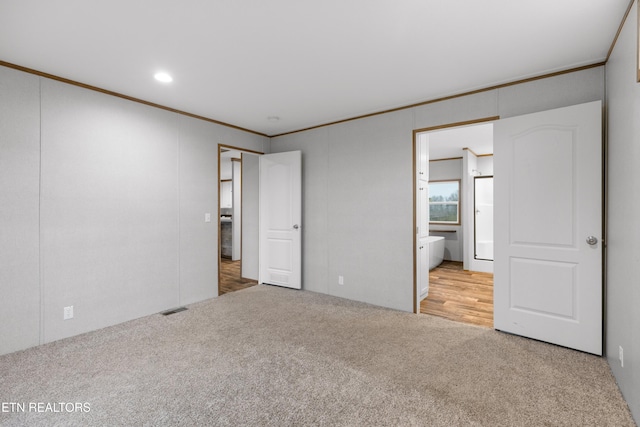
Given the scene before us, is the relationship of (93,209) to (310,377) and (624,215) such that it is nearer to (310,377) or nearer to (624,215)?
(310,377)

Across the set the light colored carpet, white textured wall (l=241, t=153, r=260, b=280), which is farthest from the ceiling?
the light colored carpet

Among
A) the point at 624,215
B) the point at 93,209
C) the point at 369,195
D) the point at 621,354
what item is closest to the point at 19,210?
the point at 93,209

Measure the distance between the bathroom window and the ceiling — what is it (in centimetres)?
473

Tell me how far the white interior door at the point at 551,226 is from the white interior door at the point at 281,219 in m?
2.62

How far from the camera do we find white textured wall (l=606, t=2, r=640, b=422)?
1713 millimetres

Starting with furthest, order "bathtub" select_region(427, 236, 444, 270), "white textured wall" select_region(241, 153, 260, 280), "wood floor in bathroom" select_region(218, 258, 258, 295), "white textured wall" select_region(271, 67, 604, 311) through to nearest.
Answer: "bathtub" select_region(427, 236, 444, 270), "white textured wall" select_region(241, 153, 260, 280), "wood floor in bathroom" select_region(218, 258, 258, 295), "white textured wall" select_region(271, 67, 604, 311)

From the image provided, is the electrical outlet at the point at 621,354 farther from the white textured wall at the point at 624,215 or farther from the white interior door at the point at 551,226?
the white interior door at the point at 551,226

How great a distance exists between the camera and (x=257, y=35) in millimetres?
2184

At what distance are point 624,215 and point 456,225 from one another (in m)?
5.66

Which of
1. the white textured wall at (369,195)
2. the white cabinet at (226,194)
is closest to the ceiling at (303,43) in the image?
the white textured wall at (369,195)

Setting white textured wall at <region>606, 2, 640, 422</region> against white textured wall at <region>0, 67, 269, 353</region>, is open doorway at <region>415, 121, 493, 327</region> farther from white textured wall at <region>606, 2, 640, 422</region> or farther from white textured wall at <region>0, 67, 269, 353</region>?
white textured wall at <region>0, 67, 269, 353</region>

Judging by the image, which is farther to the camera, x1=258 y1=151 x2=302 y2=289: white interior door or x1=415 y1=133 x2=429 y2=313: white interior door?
x1=258 y1=151 x2=302 y2=289: white interior door

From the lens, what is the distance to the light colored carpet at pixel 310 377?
1786 mm

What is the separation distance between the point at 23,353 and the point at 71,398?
1.07 metres
